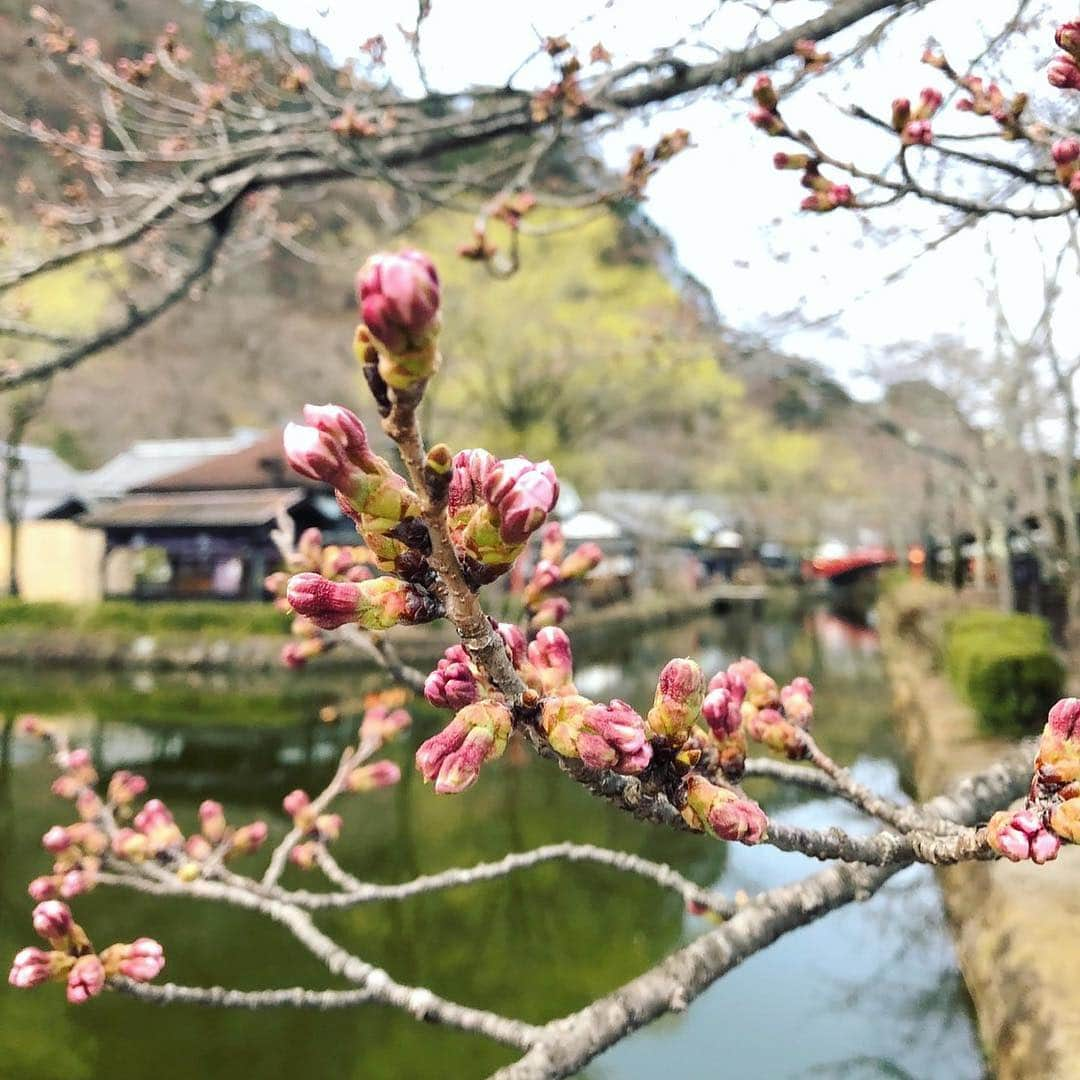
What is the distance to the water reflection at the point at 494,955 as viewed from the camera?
482cm

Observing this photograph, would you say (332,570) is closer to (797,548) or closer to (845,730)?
(845,730)

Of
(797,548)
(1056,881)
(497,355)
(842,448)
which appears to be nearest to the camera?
(1056,881)

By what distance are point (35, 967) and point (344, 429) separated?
181cm

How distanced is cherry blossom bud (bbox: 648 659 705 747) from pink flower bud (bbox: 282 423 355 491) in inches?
19.4

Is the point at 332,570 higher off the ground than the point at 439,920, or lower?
higher

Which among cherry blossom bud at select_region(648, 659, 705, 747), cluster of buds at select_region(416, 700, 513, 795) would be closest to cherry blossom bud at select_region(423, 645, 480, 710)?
cluster of buds at select_region(416, 700, 513, 795)

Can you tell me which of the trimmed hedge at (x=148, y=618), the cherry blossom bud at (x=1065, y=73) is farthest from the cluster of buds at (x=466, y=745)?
the trimmed hedge at (x=148, y=618)

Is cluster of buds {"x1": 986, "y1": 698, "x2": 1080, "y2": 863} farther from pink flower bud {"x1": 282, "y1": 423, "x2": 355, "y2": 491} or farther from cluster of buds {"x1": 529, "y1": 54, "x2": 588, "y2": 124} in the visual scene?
cluster of buds {"x1": 529, "y1": 54, "x2": 588, "y2": 124}

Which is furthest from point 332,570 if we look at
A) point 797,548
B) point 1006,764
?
point 797,548

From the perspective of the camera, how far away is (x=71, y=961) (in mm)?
1901

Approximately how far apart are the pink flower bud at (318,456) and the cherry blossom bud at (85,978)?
5.54 ft

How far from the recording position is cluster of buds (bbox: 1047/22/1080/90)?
1550mm

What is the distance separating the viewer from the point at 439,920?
629 centimetres

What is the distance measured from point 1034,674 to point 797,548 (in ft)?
150
